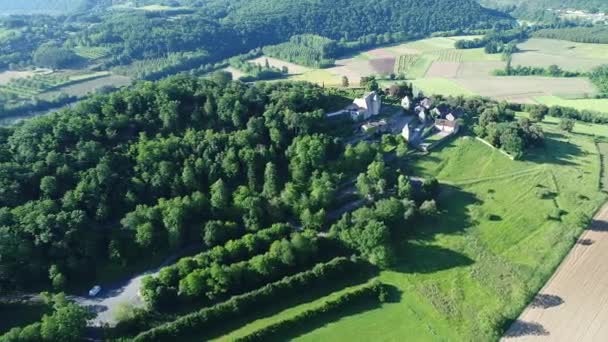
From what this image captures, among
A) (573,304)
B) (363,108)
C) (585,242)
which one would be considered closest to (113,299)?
(573,304)

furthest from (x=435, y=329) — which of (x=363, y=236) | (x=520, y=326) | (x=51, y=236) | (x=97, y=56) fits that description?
(x=97, y=56)

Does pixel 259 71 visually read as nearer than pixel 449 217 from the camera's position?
No

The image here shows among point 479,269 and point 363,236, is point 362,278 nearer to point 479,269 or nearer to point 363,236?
point 363,236

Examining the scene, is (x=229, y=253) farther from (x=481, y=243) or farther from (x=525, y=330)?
(x=525, y=330)

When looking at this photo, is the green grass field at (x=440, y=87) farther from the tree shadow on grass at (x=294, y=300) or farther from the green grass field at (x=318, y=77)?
the tree shadow on grass at (x=294, y=300)

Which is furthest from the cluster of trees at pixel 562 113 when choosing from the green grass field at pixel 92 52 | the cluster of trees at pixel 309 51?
the green grass field at pixel 92 52

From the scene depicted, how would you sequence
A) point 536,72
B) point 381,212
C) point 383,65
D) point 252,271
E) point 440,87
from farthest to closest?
1. point 383,65
2. point 536,72
3. point 440,87
4. point 381,212
5. point 252,271
